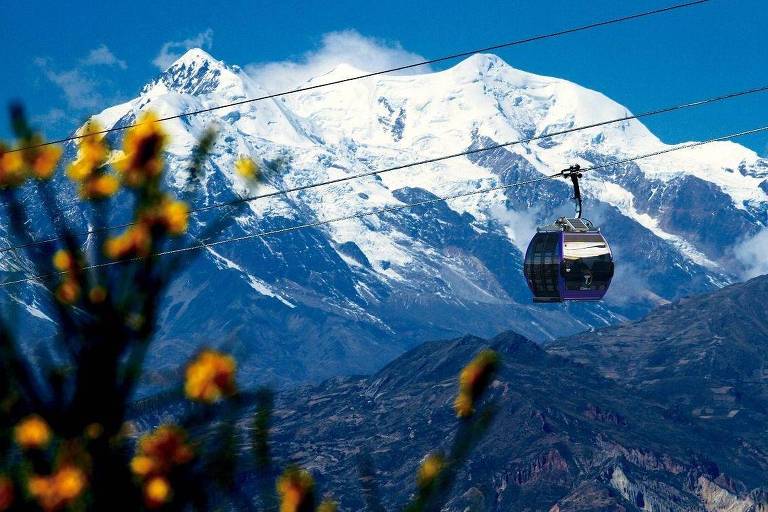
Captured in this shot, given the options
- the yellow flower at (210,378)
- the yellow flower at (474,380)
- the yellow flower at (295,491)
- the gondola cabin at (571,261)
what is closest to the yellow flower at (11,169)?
the yellow flower at (210,378)

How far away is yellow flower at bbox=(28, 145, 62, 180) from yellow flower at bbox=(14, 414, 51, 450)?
41.6 inches

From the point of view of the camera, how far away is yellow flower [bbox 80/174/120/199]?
642 cm

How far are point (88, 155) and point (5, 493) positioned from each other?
161cm

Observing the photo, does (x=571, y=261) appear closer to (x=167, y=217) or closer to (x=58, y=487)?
(x=167, y=217)

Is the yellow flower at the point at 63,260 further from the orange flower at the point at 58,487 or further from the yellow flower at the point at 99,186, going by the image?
the orange flower at the point at 58,487

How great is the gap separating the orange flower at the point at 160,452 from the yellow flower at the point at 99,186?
1159 millimetres

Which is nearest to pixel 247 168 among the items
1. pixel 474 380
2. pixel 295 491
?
pixel 474 380

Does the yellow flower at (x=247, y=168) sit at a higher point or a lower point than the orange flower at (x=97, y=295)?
higher

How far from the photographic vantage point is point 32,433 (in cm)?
593

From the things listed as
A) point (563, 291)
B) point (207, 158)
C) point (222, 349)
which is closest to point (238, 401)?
point (222, 349)

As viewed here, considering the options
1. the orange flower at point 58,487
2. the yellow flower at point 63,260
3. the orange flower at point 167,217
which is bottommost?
the orange flower at point 58,487

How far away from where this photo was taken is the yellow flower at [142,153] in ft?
20.5

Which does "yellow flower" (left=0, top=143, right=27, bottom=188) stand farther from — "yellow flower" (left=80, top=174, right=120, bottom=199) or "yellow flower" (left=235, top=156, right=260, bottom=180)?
"yellow flower" (left=235, top=156, right=260, bottom=180)

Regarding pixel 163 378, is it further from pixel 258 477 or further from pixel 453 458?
pixel 453 458
